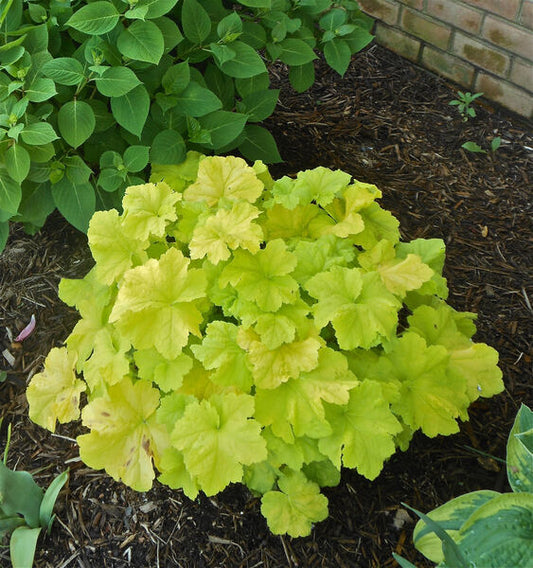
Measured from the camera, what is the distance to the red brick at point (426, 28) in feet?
10.9

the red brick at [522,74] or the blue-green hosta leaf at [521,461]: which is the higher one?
the red brick at [522,74]

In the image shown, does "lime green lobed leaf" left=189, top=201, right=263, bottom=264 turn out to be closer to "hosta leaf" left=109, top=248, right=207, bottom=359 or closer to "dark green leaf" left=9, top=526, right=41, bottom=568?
"hosta leaf" left=109, top=248, right=207, bottom=359

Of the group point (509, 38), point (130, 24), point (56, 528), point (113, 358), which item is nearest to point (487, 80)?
point (509, 38)

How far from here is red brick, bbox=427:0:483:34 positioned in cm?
315

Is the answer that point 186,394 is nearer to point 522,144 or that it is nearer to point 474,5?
point 522,144

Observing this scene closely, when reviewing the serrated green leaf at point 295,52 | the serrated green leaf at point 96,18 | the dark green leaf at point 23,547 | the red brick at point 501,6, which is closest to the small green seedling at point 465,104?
the red brick at point 501,6

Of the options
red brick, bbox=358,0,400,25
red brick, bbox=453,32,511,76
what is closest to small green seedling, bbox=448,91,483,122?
red brick, bbox=453,32,511,76

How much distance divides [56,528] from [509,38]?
2.85m

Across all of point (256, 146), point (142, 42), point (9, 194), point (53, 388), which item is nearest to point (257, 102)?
point (256, 146)

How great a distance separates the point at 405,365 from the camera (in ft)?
5.28

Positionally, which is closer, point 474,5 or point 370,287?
point 370,287

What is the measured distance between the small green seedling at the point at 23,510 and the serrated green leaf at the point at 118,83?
1.08 m

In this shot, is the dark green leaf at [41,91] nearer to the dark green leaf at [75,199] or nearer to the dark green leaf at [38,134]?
the dark green leaf at [38,134]

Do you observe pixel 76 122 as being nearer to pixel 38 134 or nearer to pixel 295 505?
pixel 38 134
